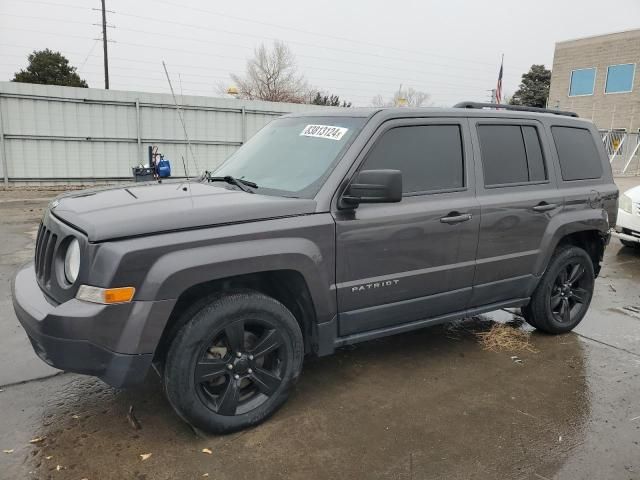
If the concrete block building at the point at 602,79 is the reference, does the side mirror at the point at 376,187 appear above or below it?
below

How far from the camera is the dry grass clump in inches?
173

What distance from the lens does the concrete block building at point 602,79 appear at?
102 feet

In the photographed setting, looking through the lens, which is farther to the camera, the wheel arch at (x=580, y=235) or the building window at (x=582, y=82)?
the building window at (x=582, y=82)

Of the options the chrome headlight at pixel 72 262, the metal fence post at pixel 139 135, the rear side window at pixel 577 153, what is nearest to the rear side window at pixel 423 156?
the rear side window at pixel 577 153

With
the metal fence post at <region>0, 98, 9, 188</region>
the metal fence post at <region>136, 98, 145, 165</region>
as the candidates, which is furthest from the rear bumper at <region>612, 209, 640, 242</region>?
the metal fence post at <region>0, 98, 9, 188</region>

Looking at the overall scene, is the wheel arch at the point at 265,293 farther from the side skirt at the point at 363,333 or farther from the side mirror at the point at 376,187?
the side mirror at the point at 376,187

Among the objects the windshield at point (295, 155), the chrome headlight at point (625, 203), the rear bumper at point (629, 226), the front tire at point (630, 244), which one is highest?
the windshield at point (295, 155)

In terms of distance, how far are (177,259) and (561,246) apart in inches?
137

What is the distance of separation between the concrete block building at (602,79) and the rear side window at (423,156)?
1290 inches

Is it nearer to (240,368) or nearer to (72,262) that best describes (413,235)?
(240,368)

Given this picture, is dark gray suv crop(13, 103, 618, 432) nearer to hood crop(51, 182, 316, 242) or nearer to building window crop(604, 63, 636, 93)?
hood crop(51, 182, 316, 242)

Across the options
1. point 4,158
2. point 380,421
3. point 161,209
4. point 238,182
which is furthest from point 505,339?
point 4,158

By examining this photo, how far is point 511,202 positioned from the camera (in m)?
3.95

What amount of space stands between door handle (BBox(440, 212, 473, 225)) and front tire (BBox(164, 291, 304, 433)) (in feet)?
4.30
